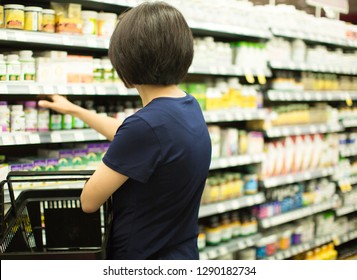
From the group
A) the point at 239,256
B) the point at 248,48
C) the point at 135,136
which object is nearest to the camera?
the point at 135,136

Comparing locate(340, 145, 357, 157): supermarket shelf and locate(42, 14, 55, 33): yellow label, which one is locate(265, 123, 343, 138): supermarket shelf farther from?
locate(42, 14, 55, 33): yellow label

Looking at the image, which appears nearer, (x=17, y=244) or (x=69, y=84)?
(x=17, y=244)

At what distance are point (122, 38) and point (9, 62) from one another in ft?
3.79

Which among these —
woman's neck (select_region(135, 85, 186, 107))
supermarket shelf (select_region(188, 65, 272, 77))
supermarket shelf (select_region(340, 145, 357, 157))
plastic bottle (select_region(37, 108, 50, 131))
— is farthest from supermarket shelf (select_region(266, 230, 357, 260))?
woman's neck (select_region(135, 85, 186, 107))

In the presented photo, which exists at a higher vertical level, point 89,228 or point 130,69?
point 130,69

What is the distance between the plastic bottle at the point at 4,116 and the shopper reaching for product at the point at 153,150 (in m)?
1.11

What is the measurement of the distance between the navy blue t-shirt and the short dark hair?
92 millimetres

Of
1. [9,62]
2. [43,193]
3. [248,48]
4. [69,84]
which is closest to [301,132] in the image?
[248,48]

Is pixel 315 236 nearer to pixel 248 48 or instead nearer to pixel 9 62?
pixel 248 48

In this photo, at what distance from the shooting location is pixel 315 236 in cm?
487

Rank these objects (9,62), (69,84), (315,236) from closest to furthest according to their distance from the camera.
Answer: (9,62) → (69,84) → (315,236)

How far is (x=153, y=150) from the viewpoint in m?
1.48
